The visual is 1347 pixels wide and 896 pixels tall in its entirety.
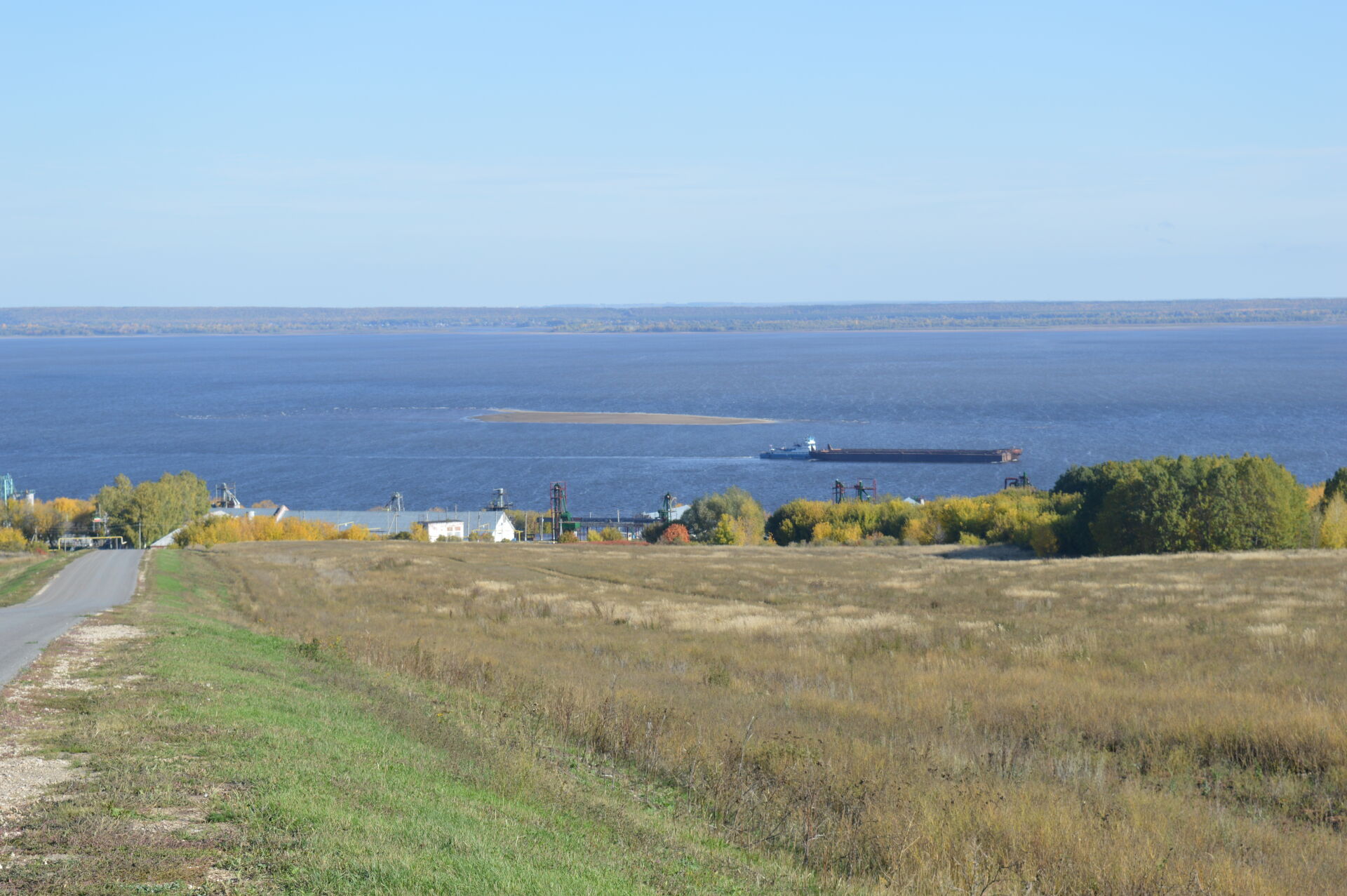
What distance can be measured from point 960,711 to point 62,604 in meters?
22.0

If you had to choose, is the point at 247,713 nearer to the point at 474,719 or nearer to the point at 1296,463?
the point at 474,719

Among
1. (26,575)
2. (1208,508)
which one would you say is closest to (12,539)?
(26,575)

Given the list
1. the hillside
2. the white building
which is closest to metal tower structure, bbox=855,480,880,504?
the white building

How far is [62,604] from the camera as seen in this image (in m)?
26.1

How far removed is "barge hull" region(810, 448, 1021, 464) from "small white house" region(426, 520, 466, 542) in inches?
2205

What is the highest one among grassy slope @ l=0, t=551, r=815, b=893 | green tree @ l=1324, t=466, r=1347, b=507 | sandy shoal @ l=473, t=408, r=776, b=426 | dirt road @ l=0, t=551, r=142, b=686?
grassy slope @ l=0, t=551, r=815, b=893

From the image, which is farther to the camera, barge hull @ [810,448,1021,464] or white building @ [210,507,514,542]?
barge hull @ [810,448,1021,464]

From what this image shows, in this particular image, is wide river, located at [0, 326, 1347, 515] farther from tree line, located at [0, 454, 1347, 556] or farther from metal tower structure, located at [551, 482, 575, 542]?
tree line, located at [0, 454, 1347, 556]

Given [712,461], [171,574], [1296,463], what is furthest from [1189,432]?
[171,574]

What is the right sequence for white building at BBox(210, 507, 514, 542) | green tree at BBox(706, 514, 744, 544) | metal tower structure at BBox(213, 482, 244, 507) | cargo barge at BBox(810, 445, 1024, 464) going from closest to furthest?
green tree at BBox(706, 514, 744, 544) < white building at BBox(210, 507, 514, 542) < metal tower structure at BBox(213, 482, 244, 507) < cargo barge at BBox(810, 445, 1024, 464)

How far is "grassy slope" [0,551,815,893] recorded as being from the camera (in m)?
6.48

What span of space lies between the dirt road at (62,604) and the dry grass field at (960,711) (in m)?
3.80

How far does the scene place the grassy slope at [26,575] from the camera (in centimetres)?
3004

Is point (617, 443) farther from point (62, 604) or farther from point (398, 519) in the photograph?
point (62, 604)
